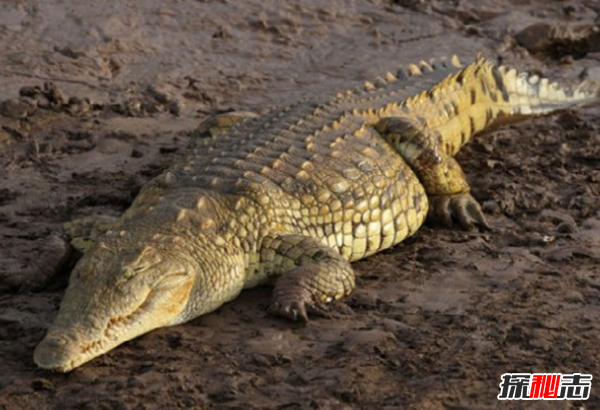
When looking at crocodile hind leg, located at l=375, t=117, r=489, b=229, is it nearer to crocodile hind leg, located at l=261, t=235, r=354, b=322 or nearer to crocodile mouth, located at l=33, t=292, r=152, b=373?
crocodile hind leg, located at l=261, t=235, r=354, b=322

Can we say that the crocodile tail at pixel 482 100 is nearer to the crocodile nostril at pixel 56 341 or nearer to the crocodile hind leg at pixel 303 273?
the crocodile hind leg at pixel 303 273

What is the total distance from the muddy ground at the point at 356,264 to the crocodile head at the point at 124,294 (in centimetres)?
11

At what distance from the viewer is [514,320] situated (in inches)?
216

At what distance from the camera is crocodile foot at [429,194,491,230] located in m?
6.79

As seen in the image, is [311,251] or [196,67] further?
[196,67]

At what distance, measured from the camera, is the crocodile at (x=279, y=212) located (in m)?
5.14

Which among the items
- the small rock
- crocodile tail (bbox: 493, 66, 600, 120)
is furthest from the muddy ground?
crocodile tail (bbox: 493, 66, 600, 120)

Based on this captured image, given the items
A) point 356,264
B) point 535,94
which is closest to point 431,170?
point 356,264

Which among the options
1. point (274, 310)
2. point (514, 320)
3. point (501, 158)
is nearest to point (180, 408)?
point (274, 310)

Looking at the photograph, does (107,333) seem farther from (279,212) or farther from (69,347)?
(279,212)

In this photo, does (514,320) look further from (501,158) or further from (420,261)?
(501,158)

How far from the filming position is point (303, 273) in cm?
565

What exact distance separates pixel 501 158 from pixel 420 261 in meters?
2.00

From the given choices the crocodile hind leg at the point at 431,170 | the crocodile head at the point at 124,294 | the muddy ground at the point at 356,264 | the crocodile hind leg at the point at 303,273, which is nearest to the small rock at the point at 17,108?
the muddy ground at the point at 356,264
